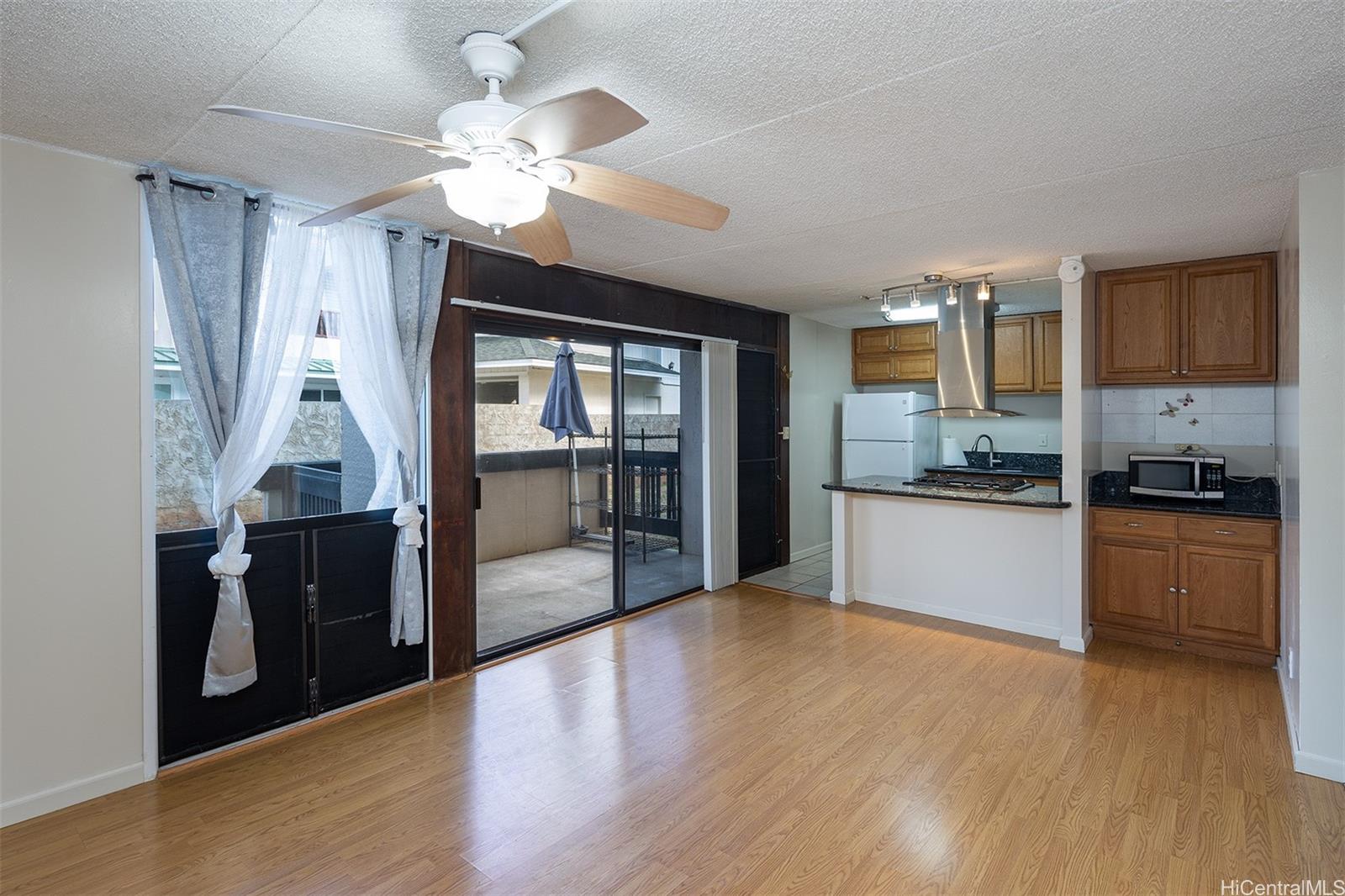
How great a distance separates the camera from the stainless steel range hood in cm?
463

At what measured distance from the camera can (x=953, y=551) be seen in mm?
4574

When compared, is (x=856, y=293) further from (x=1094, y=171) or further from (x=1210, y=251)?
(x=1094, y=171)

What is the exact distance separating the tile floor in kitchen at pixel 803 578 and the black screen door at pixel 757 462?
126 millimetres

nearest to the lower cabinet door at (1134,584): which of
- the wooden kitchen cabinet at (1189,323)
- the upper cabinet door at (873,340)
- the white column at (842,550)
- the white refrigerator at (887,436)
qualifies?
the wooden kitchen cabinet at (1189,323)

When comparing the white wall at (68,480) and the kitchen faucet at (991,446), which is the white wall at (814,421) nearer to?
the kitchen faucet at (991,446)

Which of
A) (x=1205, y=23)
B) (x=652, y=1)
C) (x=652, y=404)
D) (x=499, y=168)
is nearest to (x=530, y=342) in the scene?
(x=652, y=404)

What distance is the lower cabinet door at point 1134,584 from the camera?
391 cm

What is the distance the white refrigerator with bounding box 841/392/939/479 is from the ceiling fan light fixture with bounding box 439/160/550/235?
5.04 metres

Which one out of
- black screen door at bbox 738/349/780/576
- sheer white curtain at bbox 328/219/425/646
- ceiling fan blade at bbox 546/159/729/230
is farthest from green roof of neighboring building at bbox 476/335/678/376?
ceiling fan blade at bbox 546/159/729/230

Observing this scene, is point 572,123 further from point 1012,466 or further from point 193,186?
point 1012,466

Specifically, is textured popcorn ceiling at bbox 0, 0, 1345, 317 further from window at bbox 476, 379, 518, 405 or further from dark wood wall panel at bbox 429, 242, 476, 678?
window at bbox 476, 379, 518, 405

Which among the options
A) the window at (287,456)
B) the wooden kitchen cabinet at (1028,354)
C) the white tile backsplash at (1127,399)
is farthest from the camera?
the wooden kitchen cabinet at (1028,354)

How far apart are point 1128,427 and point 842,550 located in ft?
7.00

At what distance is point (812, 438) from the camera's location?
258 inches
